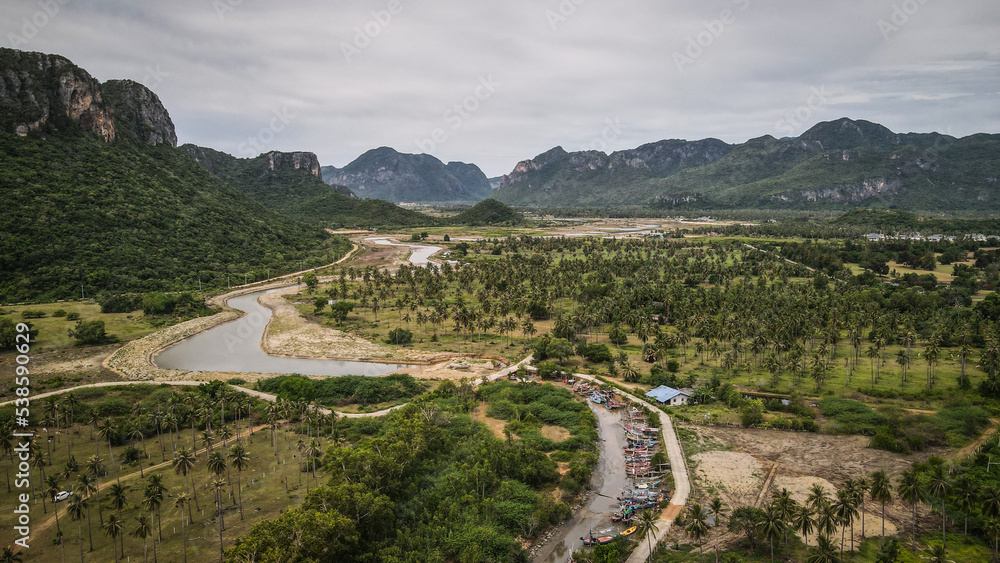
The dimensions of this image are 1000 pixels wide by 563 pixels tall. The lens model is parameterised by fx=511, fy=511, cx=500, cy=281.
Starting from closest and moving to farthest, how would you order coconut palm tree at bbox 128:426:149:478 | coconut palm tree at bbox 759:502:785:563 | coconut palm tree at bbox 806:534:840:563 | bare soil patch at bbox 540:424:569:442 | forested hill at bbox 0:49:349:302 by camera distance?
coconut palm tree at bbox 806:534:840:563
coconut palm tree at bbox 759:502:785:563
coconut palm tree at bbox 128:426:149:478
bare soil patch at bbox 540:424:569:442
forested hill at bbox 0:49:349:302

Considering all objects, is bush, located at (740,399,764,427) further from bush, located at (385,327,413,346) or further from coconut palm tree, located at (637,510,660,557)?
bush, located at (385,327,413,346)

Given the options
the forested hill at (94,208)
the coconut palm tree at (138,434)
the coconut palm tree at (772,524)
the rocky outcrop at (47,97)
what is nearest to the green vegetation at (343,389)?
the coconut palm tree at (138,434)

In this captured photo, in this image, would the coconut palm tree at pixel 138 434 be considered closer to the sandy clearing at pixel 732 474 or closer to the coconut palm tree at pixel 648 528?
the coconut palm tree at pixel 648 528

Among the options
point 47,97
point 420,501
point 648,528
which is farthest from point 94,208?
point 648,528

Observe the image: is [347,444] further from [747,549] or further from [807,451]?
[807,451]

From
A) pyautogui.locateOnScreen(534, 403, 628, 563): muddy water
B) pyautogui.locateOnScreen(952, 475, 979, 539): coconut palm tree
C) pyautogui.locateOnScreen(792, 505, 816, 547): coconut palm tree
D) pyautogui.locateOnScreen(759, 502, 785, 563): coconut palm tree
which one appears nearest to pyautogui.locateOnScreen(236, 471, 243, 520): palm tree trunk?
→ pyautogui.locateOnScreen(534, 403, 628, 563): muddy water

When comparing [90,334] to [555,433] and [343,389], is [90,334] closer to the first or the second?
[343,389]
